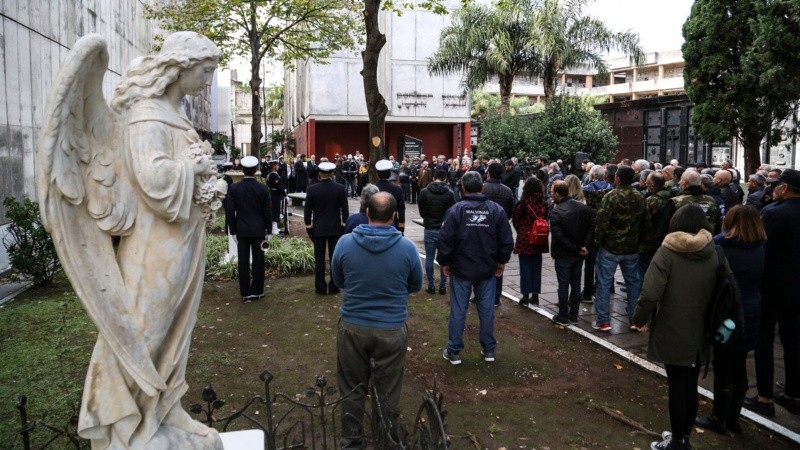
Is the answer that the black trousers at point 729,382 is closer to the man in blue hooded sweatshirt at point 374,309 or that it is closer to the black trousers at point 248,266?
the man in blue hooded sweatshirt at point 374,309

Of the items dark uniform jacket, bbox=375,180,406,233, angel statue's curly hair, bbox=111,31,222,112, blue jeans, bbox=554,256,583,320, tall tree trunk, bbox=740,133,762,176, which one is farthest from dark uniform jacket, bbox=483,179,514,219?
tall tree trunk, bbox=740,133,762,176

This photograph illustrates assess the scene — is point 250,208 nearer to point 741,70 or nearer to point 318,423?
point 318,423

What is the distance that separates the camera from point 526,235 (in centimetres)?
827

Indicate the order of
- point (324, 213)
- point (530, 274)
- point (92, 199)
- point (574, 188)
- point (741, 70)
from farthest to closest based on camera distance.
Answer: point (741, 70) < point (324, 213) < point (530, 274) < point (574, 188) < point (92, 199)

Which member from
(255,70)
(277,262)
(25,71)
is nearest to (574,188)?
(277,262)

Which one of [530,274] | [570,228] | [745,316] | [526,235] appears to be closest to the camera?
[745,316]

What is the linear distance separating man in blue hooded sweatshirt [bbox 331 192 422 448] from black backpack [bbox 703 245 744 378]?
7.29 ft

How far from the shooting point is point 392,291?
412cm

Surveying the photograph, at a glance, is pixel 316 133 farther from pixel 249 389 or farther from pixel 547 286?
pixel 249 389

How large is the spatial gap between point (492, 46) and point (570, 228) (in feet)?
64.4

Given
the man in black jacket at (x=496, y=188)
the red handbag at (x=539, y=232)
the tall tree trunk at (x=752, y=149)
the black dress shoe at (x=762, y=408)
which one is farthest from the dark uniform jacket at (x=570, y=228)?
the tall tree trunk at (x=752, y=149)

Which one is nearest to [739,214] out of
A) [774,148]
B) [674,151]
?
[774,148]

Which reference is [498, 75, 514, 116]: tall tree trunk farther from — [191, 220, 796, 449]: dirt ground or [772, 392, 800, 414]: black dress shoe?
[772, 392, 800, 414]: black dress shoe

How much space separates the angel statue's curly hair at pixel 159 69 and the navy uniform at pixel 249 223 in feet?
20.0
